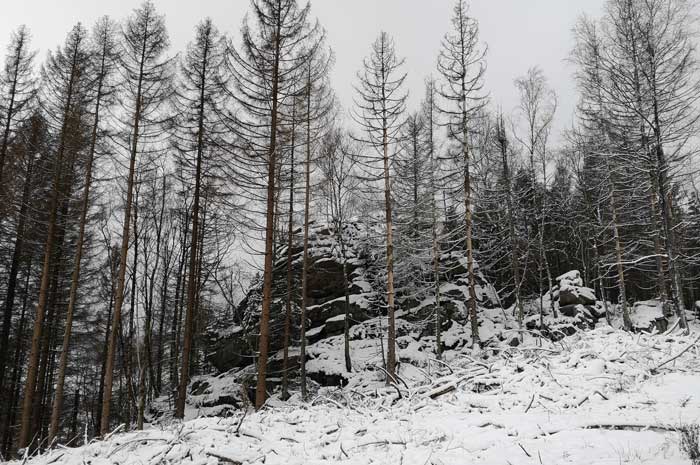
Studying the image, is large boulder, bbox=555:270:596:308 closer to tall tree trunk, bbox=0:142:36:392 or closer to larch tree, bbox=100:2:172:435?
larch tree, bbox=100:2:172:435

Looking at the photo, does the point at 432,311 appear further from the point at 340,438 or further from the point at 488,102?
the point at 340,438

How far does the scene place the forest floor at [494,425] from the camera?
373 cm

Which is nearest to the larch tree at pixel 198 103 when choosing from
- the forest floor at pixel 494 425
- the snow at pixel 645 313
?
the forest floor at pixel 494 425

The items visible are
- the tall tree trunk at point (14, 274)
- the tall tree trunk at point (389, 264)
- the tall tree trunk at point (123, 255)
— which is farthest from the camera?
the tall tree trunk at point (14, 274)

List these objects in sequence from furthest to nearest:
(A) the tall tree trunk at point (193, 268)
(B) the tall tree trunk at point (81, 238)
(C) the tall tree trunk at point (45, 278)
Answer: (A) the tall tree trunk at point (193, 268) → (B) the tall tree trunk at point (81, 238) → (C) the tall tree trunk at point (45, 278)

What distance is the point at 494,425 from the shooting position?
469cm

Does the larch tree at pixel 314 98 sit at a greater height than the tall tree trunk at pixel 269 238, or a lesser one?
greater

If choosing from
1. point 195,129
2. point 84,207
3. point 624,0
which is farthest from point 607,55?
point 84,207

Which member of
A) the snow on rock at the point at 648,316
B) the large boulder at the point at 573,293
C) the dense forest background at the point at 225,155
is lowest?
the snow on rock at the point at 648,316

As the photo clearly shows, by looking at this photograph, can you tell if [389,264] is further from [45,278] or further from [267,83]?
[45,278]

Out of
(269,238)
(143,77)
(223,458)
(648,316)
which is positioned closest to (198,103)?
(143,77)

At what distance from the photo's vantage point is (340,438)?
507cm

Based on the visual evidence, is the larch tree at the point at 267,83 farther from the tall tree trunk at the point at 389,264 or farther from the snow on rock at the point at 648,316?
the snow on rock at the point at 648,316

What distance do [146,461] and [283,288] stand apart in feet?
48.8
